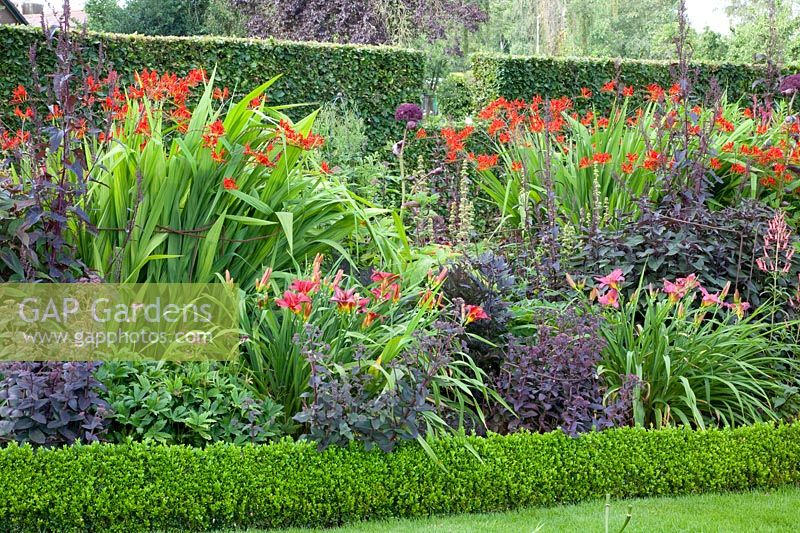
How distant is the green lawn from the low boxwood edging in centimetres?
9

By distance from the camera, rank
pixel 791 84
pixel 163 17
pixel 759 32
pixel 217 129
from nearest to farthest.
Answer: pixel 217 129 < pixel 791 84 < pixel 759 32 < pixel 163 17

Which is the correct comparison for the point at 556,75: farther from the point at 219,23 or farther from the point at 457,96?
the point at 219,23

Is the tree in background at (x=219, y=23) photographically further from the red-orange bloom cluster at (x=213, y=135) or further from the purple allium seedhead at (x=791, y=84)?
the red-orange bloom cluster at (x=213, y=135)

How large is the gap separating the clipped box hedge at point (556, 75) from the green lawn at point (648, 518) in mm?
8457

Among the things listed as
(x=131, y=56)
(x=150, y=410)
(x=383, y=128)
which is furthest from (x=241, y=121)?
(x=383, y=128)

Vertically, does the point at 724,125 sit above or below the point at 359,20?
below

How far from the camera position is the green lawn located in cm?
310

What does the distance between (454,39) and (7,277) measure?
20.5 meters

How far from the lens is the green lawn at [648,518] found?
3.10 meters

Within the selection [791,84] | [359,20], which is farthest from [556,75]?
[359,20]

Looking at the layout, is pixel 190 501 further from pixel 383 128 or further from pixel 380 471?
pixel 383 128

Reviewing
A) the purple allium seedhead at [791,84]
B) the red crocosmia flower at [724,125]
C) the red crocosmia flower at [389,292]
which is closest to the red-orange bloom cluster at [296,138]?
the red crocosmia flower at [389,292]

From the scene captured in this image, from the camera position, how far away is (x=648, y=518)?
3209mm

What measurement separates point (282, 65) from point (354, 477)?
25.1 ft
